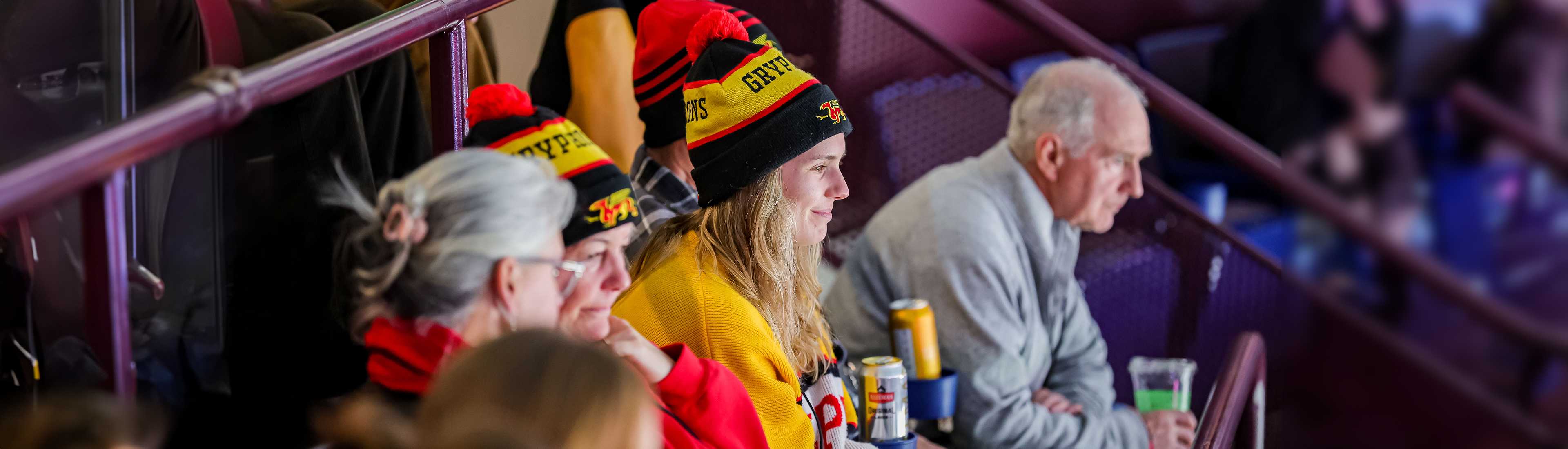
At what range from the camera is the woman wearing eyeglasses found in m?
1.57

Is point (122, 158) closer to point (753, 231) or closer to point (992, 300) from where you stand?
point (753, 231)

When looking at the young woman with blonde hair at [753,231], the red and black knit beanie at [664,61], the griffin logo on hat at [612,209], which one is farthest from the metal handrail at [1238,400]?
the griffin logo on hat at [612,209]

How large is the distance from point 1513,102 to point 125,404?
517 centimetres

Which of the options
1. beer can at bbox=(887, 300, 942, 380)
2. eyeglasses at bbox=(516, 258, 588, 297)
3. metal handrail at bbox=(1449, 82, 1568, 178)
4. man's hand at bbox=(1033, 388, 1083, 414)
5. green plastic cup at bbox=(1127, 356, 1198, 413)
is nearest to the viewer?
eyeglasses at bbox=(516, 258, 588, 297)

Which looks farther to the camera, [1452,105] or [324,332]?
[1452,105]

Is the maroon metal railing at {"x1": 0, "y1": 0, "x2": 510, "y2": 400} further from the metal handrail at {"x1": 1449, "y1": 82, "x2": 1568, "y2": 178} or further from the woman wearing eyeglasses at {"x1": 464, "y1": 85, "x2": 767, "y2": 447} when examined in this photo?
the metal handrail at {"x1": 1449, "y1": 82, "x2": 1568, "y2": 178}

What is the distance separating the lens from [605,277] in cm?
161

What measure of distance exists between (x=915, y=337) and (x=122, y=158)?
1402 millimetres

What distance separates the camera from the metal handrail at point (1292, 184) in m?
3.17

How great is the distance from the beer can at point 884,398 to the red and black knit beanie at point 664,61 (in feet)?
1.91

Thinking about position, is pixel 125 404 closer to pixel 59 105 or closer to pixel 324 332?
pixel 324 332

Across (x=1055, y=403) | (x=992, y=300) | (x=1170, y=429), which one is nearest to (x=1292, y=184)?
(x=1170, y=429)

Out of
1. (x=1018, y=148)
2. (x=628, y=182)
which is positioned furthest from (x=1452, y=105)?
(x=628, y=182)

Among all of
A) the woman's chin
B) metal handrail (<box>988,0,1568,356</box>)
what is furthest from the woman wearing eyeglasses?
metal handrail (<box>988,0,1568,356</box>)
